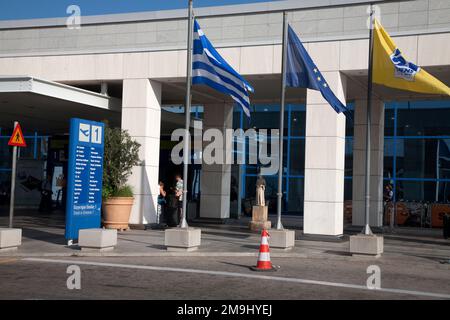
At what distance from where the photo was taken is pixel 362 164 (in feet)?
79.6

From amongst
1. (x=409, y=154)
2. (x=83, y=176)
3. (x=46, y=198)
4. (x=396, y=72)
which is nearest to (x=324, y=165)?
(x=396, y=72)

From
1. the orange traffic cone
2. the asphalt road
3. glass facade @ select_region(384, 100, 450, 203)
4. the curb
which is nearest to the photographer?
the asphalt road

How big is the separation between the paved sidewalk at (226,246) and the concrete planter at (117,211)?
489 millimetres

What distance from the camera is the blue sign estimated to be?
15.7 meters

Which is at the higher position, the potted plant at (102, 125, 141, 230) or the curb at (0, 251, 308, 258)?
the potted plant at (102, 125, 141, 230)

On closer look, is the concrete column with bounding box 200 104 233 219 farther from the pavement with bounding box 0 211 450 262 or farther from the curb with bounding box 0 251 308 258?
the curb with bounding box 0 251 308 258

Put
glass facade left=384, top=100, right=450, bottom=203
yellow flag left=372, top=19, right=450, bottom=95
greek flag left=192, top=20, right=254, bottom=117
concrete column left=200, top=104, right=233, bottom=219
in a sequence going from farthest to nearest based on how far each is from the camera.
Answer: glass facade left=384, top=100, right=450, bottom=203
concrete column left=200, top=104, right=233, bottom=219
greek flag left=192, top=20, right=254, bottom=117
yellow flag left=372, top=19, right=450, bottom=95

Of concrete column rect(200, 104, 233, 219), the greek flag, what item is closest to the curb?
the greek flag

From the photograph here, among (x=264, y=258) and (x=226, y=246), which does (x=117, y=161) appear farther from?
(x=264, y=258)

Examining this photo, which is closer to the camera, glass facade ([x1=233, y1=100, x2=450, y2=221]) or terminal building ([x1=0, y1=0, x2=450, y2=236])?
terminal building ([x1=0, y1=0, x2=450, y2=236])

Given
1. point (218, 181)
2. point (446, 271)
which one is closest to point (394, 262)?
point (446, 271)

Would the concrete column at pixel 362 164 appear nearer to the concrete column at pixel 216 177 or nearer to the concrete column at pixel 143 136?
the concrete column at pixel 216 177

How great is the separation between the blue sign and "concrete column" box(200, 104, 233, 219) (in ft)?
30.3

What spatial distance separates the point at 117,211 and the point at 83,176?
4051 millimetres
